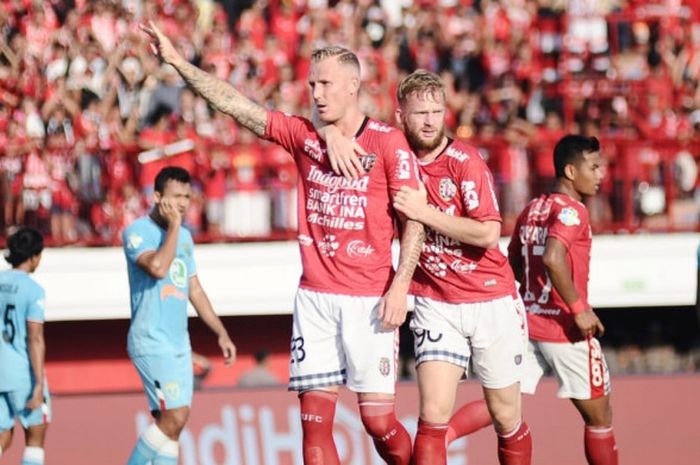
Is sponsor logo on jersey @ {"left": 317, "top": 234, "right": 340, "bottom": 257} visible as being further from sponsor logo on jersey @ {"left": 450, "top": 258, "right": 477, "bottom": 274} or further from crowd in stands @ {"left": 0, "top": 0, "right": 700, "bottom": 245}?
crowd in stands @ {"left": 0, "top": 0, "right": 700, "bottom": 245}

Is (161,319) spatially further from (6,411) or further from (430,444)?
(430,444)

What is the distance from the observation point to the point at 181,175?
9352 millimetres

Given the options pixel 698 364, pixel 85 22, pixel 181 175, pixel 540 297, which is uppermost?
pixel 85 22

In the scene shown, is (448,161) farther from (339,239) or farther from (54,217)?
(54,217)

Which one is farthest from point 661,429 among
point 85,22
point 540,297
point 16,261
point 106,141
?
point 85,22

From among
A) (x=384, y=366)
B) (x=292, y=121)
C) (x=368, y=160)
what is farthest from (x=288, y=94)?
(x=384, y=366)

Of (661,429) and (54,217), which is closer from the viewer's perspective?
(661,429)

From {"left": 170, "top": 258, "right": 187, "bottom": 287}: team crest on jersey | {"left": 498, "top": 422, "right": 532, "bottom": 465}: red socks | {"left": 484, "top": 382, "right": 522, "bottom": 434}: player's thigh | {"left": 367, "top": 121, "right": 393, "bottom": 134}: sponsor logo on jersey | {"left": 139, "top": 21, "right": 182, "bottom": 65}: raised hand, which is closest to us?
{"left": 139, "top": 21, "right": 182, "bottom": 65}: raised hand

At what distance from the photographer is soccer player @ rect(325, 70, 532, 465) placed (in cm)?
754

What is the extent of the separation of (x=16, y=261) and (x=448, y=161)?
12.8ft

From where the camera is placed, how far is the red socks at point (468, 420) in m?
8.63

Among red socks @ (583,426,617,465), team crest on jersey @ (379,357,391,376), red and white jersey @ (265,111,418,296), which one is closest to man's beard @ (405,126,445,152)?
red and white jersey @ (265,111,418,296)

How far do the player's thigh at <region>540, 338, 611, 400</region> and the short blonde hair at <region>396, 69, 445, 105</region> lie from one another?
213cm

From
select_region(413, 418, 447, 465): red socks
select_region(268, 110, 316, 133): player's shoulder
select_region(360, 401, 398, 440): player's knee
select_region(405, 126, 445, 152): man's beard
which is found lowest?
select_region(413, 418, 447, 465): red socks
